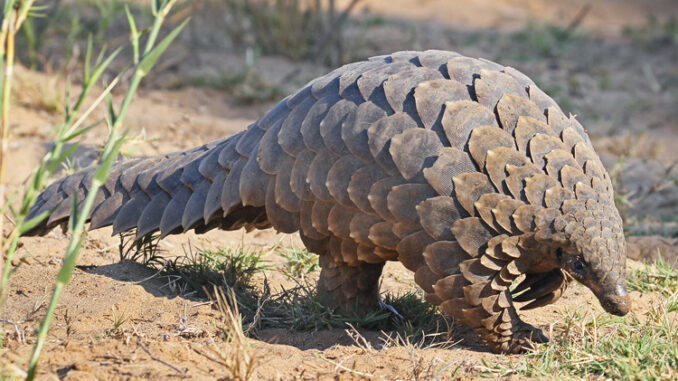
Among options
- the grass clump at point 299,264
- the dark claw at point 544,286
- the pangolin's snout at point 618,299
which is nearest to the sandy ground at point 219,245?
the grass clump at point 299,264

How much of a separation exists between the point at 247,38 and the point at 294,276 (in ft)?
17.3

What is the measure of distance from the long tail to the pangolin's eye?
124 cm

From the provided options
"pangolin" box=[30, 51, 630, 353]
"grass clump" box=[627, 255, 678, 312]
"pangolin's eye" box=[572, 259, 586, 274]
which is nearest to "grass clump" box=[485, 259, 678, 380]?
"pangolin" box=[30, 51, 630, 353]

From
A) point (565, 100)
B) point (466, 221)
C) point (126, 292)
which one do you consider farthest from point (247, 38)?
point (466, 221)

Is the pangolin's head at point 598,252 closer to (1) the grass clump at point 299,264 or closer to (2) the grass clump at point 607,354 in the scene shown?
(2) the grass clump at point 607,354

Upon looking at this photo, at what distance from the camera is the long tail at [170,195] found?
3.11m

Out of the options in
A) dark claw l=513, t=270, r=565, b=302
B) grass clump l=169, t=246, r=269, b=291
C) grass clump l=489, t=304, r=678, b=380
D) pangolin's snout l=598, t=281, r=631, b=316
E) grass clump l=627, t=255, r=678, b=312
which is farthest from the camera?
grass clump l=627, t=255, r=678, b=312

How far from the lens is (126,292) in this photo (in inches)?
126

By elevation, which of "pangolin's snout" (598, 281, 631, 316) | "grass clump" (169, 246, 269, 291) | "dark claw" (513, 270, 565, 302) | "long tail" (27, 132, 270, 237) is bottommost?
"pangolin's snout" (598, 281, 631, 316)

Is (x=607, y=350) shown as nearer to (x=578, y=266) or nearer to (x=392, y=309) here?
(x=578, y=266)

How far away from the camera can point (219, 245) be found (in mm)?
4199

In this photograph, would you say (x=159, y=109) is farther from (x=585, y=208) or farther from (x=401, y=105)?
(x=585, y=208)

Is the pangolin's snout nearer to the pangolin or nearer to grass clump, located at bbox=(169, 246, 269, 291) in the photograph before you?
the pangolin

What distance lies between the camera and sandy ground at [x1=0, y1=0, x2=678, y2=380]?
103 inches
